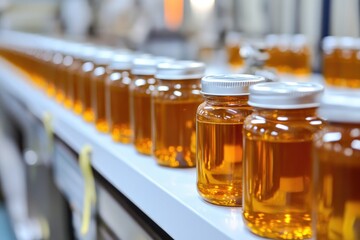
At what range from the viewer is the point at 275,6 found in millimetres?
3092

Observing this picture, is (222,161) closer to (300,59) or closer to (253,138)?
(253,138)

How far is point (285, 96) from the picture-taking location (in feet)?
1.91

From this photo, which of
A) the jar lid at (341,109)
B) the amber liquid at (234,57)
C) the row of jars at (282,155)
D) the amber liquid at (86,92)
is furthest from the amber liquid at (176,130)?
the amber liquid at (234,57)

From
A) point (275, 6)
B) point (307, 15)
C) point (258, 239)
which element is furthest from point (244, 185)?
point (275, 6)

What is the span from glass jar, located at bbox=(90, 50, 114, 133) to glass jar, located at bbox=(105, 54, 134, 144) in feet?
0.25

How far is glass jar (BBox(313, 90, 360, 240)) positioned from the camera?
0.49 meters

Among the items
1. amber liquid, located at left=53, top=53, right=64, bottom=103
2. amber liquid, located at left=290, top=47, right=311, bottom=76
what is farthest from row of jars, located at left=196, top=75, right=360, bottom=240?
amber liquid, located at left=290, top=47, right=311, bottom=76

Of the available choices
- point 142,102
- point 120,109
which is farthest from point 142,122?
point 120,109

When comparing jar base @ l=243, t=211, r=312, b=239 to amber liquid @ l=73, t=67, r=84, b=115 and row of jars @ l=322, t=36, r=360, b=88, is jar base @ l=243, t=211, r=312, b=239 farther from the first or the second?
row of jars @ l=322, t=36, r=360, b=88

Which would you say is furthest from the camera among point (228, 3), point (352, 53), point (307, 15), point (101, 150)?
point (228, 3)

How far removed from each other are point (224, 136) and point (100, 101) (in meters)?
0.59

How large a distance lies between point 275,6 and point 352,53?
1.57 m

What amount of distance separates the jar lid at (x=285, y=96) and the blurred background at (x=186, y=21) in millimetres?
1456

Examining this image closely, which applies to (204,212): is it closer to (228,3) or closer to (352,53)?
(352,53)
